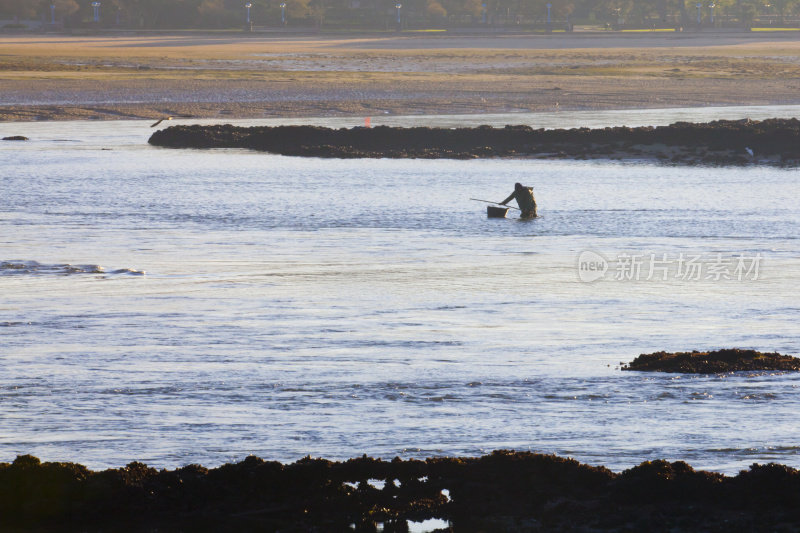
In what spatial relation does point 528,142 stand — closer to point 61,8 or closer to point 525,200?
point 525,200

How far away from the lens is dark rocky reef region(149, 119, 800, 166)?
117ft

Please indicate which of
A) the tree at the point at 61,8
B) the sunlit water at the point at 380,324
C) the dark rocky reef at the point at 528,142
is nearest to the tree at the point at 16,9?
the tree at the point at 61,8

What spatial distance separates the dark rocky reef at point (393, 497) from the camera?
715 centimetres

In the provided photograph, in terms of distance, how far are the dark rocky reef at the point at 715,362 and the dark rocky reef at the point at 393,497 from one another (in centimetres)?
369

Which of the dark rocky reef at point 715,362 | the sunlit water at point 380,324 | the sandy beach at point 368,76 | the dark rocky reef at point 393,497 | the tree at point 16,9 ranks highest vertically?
the tree at point 16,9

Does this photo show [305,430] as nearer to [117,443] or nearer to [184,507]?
[117,443]

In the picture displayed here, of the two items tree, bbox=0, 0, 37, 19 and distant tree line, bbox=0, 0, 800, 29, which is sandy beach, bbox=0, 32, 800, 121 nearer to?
distant tree line, bbox=0, 0, 800, 29

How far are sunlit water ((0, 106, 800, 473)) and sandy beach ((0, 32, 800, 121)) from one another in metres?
24.2

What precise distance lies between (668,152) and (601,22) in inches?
4143

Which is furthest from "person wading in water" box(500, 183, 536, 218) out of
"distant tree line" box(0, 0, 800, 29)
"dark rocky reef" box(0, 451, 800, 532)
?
"distant tree line" box(0, 0, 800, 29)

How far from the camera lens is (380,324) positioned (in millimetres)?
13398

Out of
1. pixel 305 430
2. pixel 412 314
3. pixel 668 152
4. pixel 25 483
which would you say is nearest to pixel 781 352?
pixel 412 314

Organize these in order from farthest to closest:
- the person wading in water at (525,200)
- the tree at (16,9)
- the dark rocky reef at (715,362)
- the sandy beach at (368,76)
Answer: the tree at (16,9), the sandy beach at (368,76), the person wading in water at (525,200), the dark rocky reef at (715,362)

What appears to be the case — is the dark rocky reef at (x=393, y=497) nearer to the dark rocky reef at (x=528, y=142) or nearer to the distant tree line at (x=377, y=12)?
the dark rocky reef at (x=528, y=142)
